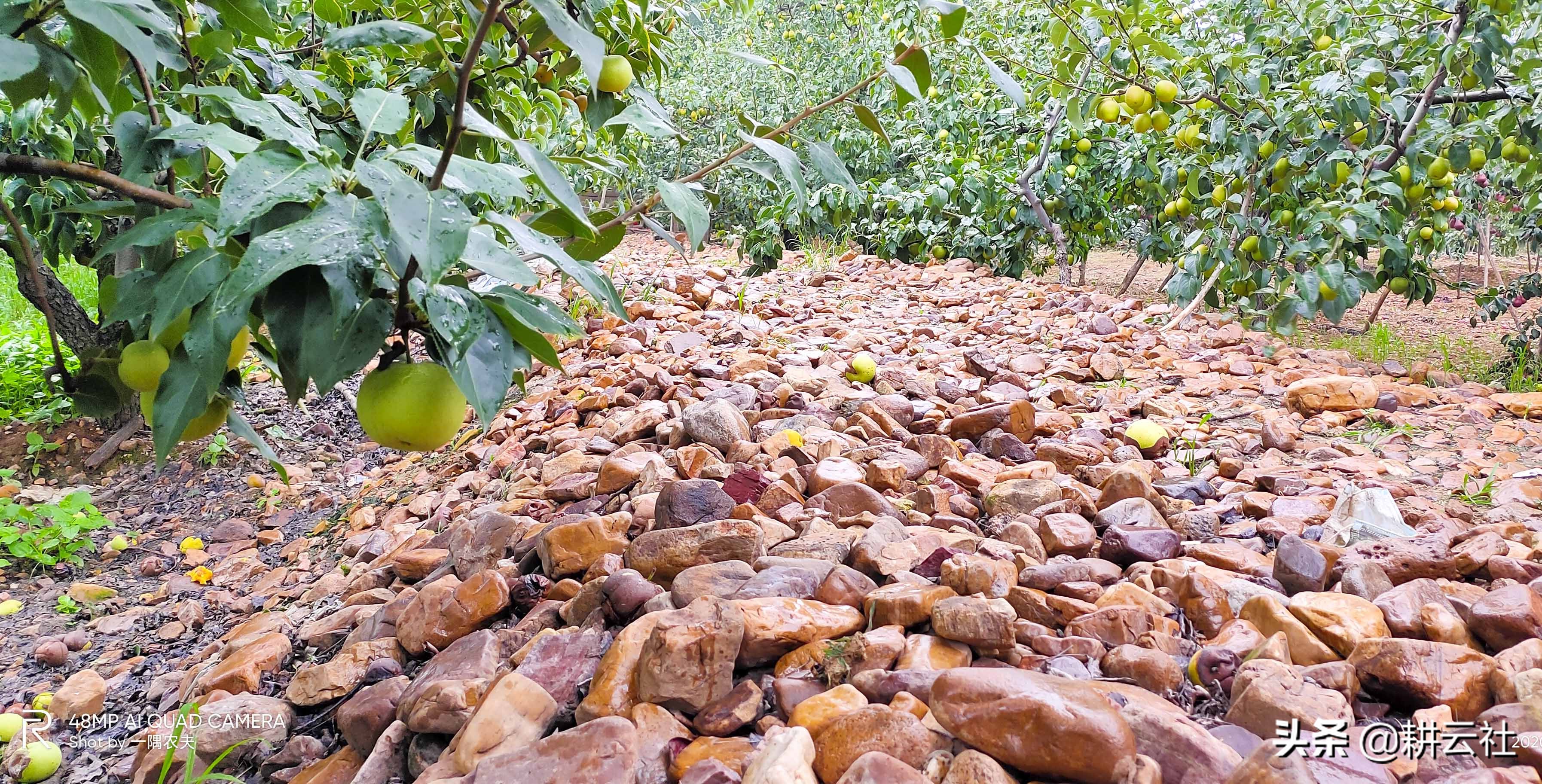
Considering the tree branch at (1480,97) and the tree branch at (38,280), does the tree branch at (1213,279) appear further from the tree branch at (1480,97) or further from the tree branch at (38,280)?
the tree branch at (38,280)

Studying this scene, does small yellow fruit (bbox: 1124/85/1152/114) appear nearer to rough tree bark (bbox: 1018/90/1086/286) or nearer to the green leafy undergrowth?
rough tree bark (bbox: 1018/90/1086/286)

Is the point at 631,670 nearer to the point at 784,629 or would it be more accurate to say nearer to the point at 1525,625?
the point at 784,629

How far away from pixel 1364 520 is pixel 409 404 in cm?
137

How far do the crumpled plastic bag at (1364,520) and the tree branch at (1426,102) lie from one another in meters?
1.60

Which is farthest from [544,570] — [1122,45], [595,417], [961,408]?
[1122,45]

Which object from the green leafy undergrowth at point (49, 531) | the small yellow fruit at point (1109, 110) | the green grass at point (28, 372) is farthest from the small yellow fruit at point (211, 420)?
the small yellow fruit at point (1109, 110)

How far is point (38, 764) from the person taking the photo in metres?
1.29

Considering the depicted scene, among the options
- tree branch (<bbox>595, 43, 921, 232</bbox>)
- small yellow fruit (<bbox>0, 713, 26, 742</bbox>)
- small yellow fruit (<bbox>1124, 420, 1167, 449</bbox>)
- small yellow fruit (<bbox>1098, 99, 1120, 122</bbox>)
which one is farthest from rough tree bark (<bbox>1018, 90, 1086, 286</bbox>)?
small yellow fruit (<bbox>0, 713, 26, 742</bbox>)

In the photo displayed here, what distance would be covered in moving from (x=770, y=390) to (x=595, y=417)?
431mm

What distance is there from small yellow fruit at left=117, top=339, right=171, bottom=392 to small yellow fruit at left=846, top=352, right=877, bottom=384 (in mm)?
1681

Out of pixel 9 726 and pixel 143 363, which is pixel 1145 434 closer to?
pixel 143 363

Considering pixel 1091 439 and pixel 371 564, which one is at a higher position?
pixel 1091 439

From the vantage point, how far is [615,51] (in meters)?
1.43

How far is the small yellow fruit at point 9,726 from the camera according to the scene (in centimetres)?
137
